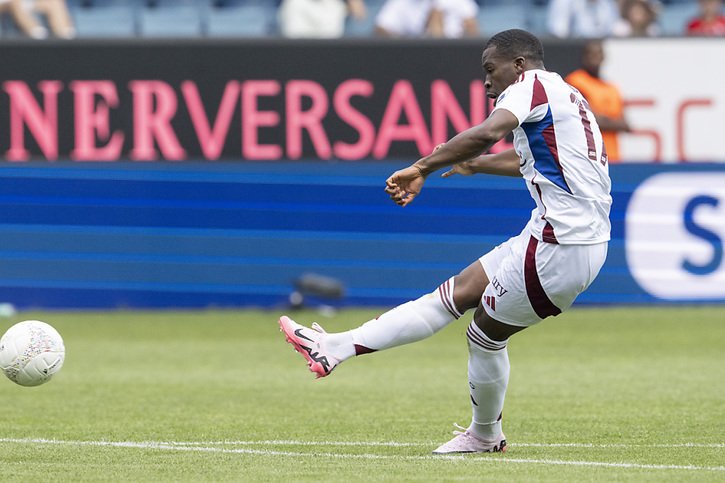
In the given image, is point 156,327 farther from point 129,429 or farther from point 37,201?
point 129,429

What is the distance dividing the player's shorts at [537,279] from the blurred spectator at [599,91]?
357 inches

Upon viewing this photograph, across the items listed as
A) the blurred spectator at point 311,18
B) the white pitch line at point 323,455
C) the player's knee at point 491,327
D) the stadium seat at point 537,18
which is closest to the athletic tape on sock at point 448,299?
the player's knee at point 491,327

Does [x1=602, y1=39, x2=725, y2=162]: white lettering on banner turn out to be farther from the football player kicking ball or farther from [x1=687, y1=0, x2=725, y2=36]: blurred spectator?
the football player kicking ball

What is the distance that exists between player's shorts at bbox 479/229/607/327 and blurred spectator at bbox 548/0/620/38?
10635 mm

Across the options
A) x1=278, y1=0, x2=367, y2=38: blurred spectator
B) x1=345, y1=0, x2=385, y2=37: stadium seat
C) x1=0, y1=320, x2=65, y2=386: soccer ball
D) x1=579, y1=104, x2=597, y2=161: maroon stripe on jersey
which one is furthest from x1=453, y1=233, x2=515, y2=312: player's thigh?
x1=345, y1=0, x2=385, y2=37: stadium seat

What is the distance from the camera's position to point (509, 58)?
23.5 feet

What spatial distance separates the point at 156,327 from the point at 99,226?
166 centimetres

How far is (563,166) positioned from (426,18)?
10.5 meters

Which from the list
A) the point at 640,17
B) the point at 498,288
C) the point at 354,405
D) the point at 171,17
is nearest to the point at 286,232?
the point at 171,17

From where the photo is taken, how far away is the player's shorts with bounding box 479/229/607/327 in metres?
7.12

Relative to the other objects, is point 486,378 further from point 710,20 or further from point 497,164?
point 710,20

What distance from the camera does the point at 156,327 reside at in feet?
48.5

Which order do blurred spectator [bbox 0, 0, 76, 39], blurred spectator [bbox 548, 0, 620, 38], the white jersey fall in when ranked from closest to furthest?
the white jersey → blurred spectator [bbox 0, 0, 76, 39] → blurred spectator [bbox 548, 0, 620, 38]

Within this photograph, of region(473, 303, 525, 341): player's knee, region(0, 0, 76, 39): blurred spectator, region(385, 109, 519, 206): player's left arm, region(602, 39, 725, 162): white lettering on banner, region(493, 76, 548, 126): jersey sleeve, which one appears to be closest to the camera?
region(385, 109, 519, 206): player's left arm
